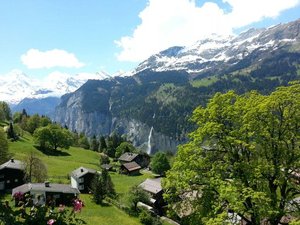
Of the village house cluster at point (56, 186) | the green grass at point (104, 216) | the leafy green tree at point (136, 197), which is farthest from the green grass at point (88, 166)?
the village house cluster at point (56, 186)

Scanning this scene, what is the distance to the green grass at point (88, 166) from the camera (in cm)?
7082

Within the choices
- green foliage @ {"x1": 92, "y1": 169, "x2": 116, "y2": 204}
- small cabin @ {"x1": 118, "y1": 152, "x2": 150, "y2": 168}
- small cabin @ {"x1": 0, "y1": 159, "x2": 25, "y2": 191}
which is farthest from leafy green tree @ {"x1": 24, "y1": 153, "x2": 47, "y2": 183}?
small cabin @ {"x1": 118, "y1": 152, "x2": 150, "y2": 168}

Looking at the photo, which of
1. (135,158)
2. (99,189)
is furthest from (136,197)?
(135,158)

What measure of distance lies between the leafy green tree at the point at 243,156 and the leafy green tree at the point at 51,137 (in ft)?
398

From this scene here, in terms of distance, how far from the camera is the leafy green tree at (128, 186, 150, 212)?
80.3 m

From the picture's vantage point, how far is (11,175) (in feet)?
282

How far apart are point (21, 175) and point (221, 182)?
70952 mm

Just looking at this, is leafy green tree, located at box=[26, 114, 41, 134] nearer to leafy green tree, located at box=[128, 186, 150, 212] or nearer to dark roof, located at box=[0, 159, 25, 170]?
dark roof, located at box=[0, 159, 25, 170]

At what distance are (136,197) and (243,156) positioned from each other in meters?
55.4

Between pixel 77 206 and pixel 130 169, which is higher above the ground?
pixel 77 206

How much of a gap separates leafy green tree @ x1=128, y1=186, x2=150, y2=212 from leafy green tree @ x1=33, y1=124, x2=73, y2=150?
69863mm

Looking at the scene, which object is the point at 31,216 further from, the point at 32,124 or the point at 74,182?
the point at 32,124

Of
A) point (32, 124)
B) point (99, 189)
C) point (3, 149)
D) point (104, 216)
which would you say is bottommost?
point (104, 216)

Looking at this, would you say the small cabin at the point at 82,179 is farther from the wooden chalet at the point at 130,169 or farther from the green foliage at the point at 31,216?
the green foliage at the point at 31,216
